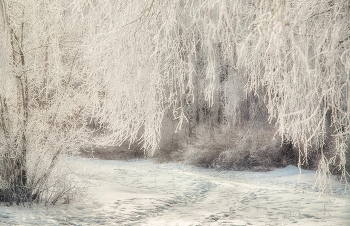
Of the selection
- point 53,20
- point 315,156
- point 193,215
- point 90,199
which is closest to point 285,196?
point 193,215

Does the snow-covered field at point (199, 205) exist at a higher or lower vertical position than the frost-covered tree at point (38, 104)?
lower

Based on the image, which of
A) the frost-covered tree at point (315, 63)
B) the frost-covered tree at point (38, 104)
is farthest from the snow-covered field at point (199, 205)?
the frost-covered tree at point (315, 63)

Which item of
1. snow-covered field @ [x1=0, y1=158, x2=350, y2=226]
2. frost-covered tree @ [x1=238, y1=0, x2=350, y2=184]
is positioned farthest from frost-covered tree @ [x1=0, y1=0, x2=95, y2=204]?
frost-covered tree @ [x1=238, y1=0, x2=350, y2=184]

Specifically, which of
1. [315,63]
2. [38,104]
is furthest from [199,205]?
[315,63]

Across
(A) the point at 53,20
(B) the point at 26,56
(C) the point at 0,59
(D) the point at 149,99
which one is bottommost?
(D) the point at 149,99

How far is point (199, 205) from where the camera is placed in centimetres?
777

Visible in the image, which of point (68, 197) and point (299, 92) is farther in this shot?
point (68, 197)

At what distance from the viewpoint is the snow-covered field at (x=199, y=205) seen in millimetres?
6012

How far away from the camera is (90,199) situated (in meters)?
7.37

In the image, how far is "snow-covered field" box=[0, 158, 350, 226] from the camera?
6.01 meters

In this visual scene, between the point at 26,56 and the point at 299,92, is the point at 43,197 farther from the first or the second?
the point at 299,92

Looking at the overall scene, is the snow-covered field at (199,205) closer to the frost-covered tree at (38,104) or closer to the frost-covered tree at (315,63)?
the frost-covered tree at (38,104)

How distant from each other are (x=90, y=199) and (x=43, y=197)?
970mm

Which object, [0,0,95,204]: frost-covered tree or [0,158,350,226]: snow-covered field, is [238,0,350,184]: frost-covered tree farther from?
[0,0,95,204]: frost-covered tree
